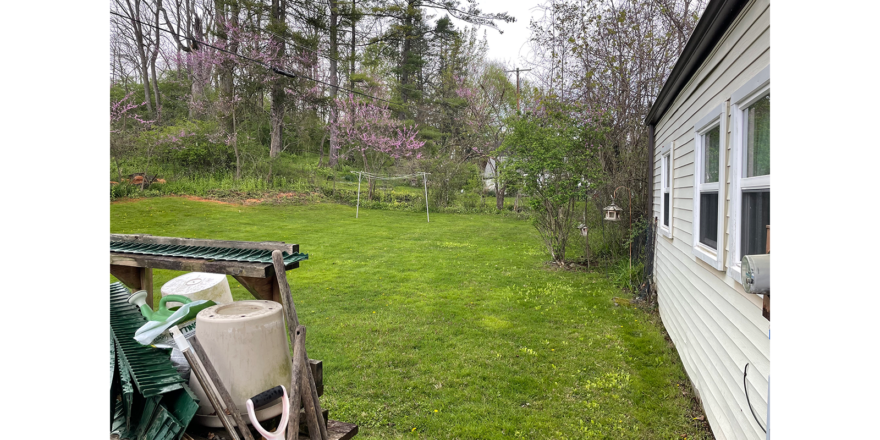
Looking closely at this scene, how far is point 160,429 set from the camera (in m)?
1.76

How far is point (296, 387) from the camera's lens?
6.26ft

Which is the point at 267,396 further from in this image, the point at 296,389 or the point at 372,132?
the point at 372,132

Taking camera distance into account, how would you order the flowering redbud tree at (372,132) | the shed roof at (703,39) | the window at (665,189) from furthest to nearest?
the flowering redbud tree at (372,132) < the window at (665,189) < the shed roof at (703,39)

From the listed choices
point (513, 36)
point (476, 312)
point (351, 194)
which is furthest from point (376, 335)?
point (513, 36)

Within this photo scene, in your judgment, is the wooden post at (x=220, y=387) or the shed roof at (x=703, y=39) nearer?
the wooden post at (x=220, y=387)

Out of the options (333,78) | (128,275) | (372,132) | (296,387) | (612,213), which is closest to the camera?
(296,387)

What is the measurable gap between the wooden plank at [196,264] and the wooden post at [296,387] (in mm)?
395

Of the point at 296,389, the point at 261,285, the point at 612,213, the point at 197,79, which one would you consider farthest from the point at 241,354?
the point at 197,79

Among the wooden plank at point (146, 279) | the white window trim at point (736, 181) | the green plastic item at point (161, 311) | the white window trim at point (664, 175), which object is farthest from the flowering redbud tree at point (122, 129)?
the white window trim at point (736, 181)

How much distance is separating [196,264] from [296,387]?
2.91ft

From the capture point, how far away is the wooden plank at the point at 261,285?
245cm

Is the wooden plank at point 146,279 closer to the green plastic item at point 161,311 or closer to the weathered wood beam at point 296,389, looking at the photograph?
the green plastic item at point 161,311

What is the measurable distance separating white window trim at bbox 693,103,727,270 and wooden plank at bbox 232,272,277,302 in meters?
2.64
